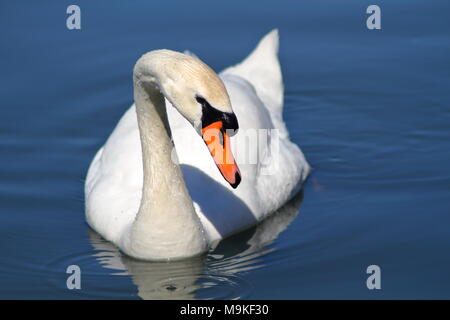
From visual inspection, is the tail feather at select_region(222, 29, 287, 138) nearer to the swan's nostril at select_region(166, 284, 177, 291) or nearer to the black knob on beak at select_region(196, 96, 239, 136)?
the swan's nostril at select_region(166, 284, 177, 291)

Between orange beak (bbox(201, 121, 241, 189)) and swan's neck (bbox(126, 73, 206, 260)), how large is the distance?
1162mm

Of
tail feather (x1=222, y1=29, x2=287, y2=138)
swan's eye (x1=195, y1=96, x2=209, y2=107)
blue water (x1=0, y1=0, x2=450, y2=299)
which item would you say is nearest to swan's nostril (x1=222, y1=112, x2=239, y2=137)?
swan's eye (x1=195, y1=96, x2=209, y2=107)

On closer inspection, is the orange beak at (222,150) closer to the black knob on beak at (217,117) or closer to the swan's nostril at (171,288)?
the black knob on beak at (217,117)

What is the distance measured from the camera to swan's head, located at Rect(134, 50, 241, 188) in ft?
28.2

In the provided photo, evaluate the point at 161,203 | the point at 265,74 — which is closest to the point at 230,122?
the point at 161,203

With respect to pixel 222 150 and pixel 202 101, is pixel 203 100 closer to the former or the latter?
pixel 202 101

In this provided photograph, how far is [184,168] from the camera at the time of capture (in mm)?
10828

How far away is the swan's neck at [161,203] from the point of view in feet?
32.5

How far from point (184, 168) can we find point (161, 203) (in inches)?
32.4

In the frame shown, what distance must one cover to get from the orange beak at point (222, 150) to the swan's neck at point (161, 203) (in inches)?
45.8

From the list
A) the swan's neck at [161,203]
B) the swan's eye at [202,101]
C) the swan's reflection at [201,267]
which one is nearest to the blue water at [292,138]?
the swan's reflection at [201,267]

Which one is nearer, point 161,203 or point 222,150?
point 222,150

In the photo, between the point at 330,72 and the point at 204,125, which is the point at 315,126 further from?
the point at 204,125
